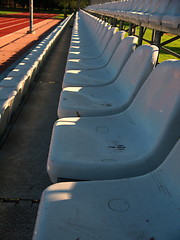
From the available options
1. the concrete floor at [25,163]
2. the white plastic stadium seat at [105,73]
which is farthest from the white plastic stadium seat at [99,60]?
the concrete floor at [25,163]

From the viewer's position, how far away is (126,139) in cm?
155

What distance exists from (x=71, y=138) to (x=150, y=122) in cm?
42

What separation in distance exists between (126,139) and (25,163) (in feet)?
2.87

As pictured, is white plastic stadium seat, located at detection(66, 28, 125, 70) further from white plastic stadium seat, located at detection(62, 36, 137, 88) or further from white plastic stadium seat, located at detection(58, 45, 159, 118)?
white plastic stadium seat, located at detection(58, 45, 159, 118)

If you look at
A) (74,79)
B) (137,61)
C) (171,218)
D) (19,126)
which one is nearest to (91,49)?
(74,79)

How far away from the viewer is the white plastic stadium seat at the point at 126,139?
1.26 meters

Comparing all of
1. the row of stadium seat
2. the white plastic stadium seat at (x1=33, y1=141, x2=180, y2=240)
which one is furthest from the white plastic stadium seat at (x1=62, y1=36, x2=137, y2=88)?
the white plastic stadium seat at (x1=33, y1=141, x2=180, y2=240)

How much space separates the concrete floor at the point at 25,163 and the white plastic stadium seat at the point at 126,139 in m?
0.41

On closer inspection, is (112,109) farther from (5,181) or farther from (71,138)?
(5,181)

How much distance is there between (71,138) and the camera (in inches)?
59.1

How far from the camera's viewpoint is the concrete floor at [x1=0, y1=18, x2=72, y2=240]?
1.49 meters

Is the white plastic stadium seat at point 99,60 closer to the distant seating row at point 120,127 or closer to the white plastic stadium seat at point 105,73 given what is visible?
the white plastic stadium seat at point 105,73

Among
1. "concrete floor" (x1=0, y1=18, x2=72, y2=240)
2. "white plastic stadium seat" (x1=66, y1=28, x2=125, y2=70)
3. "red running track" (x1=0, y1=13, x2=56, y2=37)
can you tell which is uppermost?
"white plastic stadium seat" (x1=66, y1=28, x2=125, y2=70)

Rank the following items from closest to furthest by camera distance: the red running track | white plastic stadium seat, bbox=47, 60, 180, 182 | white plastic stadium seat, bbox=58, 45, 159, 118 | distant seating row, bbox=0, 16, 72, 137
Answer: white plastic stadium seat, bbox=47, 60, 180, 182 < white plastic stadium seat, bbox=58, 45, 159, 118 < distant seating row, bbox=0, 16, 72, 137 < the red running track
